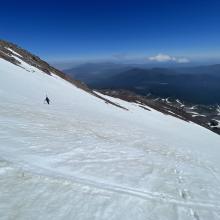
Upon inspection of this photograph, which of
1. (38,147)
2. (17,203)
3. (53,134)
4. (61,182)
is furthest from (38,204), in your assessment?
(53,134)

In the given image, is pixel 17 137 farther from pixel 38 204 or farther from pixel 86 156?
A: pixel 38 204

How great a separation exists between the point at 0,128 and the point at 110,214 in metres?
7.50

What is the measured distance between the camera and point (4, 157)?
858 centimetres

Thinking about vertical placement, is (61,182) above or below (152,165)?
above

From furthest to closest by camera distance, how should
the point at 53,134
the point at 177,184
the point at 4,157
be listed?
the point at 53,134
the point at 177,184
the point at 4,157

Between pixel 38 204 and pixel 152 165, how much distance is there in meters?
6.99

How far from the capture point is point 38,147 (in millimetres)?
10688

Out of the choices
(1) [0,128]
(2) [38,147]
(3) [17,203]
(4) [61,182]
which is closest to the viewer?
(3) [17,203]

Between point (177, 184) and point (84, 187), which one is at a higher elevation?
point (84, 187)

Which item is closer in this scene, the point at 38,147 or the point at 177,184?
the point at 177,184

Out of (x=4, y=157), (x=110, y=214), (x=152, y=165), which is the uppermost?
(x=4, y=157)

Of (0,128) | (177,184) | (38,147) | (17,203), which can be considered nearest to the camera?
(17,203)

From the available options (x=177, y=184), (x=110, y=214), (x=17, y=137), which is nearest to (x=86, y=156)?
(x=17, y=137)

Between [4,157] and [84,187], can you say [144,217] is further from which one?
[4,157]
